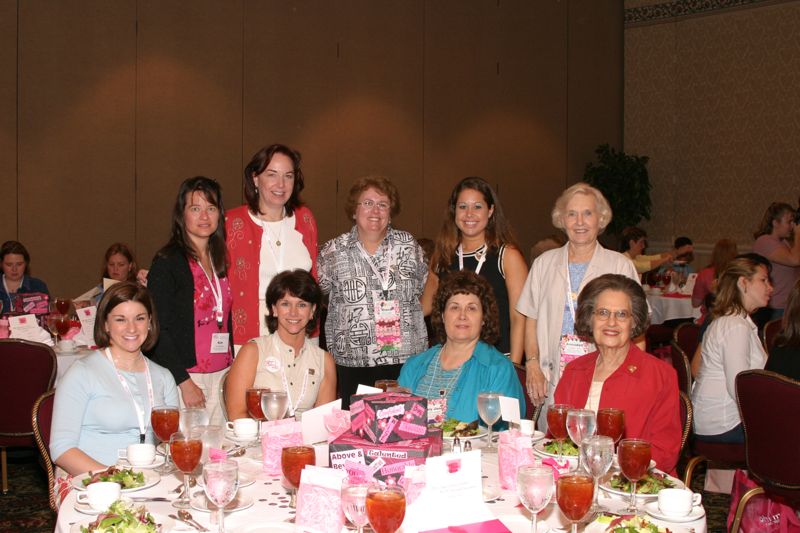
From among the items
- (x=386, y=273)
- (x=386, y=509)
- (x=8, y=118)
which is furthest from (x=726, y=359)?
(x=8, y=118)

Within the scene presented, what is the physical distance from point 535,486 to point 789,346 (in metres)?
2.18

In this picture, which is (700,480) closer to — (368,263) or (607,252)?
(607,252)

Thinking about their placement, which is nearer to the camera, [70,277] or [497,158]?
[70,277]

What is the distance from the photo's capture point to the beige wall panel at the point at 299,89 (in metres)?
8.51

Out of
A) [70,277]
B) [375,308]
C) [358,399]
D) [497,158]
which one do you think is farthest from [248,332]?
[497,158]

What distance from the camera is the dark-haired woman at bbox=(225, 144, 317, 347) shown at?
3.94 meters

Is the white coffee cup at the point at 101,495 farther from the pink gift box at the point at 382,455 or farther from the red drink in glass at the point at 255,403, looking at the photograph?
the red drink in glass at the point at 255,403

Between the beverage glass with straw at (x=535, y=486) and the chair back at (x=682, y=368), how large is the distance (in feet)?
8.24

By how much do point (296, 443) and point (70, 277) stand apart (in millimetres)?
5819

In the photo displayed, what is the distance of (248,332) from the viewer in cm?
397

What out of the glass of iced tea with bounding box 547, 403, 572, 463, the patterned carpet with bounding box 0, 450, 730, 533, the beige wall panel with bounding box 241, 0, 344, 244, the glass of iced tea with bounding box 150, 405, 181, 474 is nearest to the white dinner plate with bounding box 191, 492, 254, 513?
the glass of iced tea with bounding box 150, 405, 181, 474

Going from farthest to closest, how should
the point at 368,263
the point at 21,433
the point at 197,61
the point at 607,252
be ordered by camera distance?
the point at 197,61
the point at 21,433
the point at 368,263
the point at 607,252

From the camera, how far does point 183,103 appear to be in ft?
26.5

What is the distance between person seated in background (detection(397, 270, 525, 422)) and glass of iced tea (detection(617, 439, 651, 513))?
1.10 m
